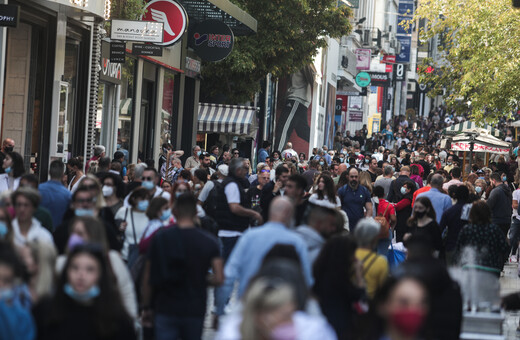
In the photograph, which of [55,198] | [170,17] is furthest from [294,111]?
[55,198]

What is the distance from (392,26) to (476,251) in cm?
8670

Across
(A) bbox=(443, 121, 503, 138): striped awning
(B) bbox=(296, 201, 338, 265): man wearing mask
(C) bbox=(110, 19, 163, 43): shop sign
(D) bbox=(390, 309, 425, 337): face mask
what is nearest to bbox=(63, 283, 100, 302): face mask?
(D) bbox=(390, 309, 425, 337): face mask

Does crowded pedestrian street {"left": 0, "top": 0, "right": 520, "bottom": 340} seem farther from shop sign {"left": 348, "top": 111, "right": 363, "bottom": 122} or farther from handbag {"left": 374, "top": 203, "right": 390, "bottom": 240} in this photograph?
shop sign {"left": 348, "top": 111, "right": 363, "bottom": 122}

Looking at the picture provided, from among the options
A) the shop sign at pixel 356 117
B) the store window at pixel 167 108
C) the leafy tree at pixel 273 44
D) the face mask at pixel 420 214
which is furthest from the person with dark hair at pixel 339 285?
the shop sign at pixel 356 117

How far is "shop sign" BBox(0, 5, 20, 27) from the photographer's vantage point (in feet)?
50.1

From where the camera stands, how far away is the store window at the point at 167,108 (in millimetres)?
29172

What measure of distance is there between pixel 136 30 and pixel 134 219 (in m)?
11.5

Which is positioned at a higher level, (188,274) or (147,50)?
(147,50)

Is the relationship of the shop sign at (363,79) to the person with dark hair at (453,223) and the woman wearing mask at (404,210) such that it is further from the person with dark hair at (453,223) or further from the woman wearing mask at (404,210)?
the person with dark hair at (453,223)

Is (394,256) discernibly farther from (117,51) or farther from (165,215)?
(117,51)

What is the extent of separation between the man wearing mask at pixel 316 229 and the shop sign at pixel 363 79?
177 feet

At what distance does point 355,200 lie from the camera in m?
14.8

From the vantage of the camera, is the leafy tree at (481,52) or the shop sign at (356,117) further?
the shop sign at (356,117)

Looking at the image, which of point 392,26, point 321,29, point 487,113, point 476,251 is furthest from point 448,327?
point 392,26
